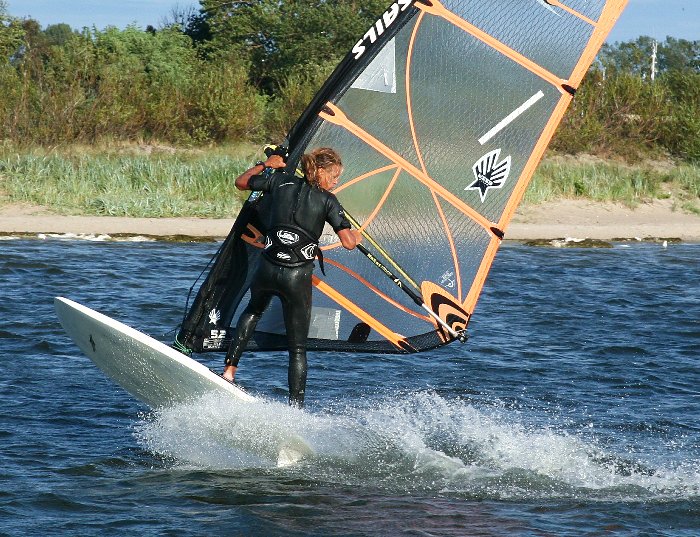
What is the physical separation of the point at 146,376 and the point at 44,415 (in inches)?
51.5

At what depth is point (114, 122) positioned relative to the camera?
797 inches

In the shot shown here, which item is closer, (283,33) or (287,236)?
(287,236)

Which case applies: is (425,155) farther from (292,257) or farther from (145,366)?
(145,366)

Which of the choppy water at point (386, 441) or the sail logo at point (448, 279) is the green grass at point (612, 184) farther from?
the sail logo at point (448, 279)

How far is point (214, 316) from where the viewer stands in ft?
21.4

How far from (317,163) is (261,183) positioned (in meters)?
0.33

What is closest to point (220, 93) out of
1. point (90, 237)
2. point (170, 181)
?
point (170, 181)

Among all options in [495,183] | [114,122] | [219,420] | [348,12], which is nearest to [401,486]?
[219,420]

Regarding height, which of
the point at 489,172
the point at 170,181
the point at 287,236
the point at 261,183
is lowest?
the point at 170,181

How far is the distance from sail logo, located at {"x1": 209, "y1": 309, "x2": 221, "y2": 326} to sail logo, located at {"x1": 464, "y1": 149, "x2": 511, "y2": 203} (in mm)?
1687

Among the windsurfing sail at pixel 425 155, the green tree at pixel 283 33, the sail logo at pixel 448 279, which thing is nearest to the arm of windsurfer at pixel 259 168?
the windsurfing sail at pixel 425 155

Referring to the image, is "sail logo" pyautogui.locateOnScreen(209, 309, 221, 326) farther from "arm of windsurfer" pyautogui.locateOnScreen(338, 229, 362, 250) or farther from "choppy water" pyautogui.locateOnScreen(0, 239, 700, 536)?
"arm of windsurfer" pyautogui.locateOnScreen(338, 229, 362, 250)

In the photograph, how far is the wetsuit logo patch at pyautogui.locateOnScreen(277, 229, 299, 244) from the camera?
571cm

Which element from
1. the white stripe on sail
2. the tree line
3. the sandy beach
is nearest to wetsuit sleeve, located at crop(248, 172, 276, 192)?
the white stripe on sail
